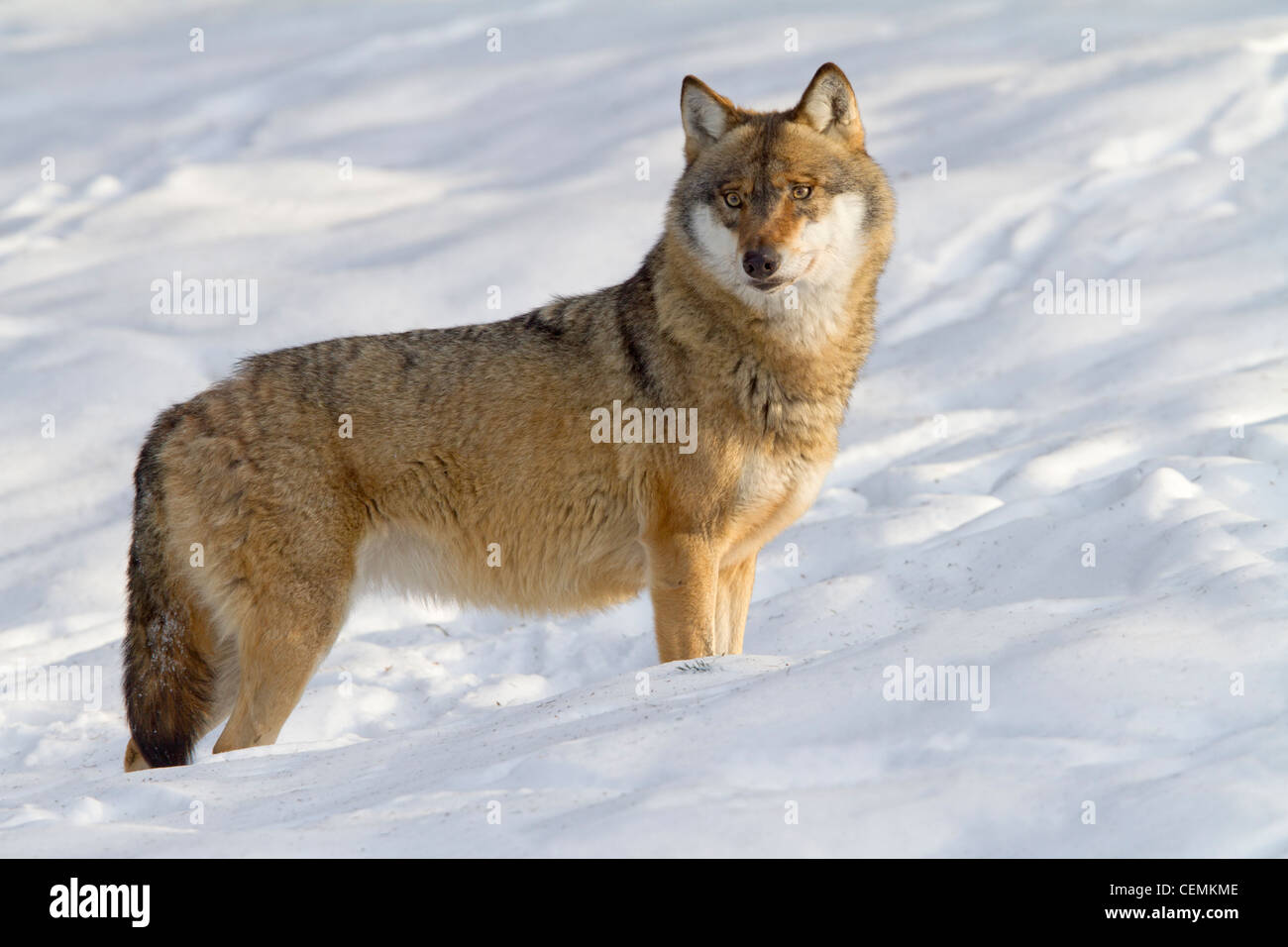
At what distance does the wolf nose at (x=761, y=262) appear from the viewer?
4766 millimetres

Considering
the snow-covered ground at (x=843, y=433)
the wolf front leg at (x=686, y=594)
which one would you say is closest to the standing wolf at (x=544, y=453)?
the wolf front leg at (x=686, y=594)

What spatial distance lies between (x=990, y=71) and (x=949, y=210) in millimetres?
3408

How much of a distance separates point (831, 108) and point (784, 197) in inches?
24.0

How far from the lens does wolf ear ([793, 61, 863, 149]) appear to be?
521 centimetres

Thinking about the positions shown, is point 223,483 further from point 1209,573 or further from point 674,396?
point 1209,573

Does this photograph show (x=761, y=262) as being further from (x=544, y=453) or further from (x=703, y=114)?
(x=544, y=453)

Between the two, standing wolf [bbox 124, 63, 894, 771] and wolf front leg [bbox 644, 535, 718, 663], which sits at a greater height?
Answer: standing wolf [bbox 124, 63, 894, 771]

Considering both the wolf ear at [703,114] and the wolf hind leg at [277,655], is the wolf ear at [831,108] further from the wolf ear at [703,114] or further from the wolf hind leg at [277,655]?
the wolf hind leg at [277,655]

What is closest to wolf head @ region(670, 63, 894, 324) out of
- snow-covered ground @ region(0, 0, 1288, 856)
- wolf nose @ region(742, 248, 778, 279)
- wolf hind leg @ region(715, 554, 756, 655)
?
wolf nose @ region(742, 248, 778, 279)

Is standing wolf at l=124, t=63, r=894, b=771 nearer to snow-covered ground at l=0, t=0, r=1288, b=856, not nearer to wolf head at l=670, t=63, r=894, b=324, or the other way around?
wolf head at l=670, t=63, r=894, b=324

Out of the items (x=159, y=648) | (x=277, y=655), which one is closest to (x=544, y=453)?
(x=277, y=655)

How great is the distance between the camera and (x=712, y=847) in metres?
2.89

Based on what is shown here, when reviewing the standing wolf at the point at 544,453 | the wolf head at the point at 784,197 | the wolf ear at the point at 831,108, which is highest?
the wolf ear at the point at 831,108
